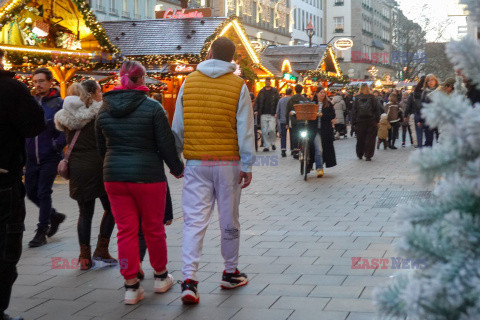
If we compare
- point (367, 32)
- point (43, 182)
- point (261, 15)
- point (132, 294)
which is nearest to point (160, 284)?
point (132, 294)

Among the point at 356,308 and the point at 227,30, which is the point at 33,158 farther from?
the point at 227,30

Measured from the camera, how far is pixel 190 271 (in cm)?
556

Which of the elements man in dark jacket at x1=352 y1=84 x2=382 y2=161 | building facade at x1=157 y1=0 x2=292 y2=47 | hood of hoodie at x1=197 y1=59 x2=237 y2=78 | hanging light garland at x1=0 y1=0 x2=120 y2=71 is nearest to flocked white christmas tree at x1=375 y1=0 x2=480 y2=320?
hood of hoodie at x1=197 y1=59 x2=237 y2=78

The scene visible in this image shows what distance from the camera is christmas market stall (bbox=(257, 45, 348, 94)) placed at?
39656 millimetres

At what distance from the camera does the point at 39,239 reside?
8234mm

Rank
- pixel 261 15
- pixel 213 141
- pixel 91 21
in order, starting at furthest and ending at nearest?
pixel 261 15 < pixel 91 21 < pixel 213 141

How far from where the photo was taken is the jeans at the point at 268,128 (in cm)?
2250

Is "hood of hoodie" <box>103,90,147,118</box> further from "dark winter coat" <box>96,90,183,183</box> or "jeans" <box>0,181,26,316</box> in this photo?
"jeans" <box>0,181,26,316</box>

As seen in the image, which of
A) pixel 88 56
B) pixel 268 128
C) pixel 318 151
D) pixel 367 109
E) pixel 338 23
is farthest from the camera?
pixel 338 23

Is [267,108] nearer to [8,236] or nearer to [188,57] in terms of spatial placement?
[188,57]

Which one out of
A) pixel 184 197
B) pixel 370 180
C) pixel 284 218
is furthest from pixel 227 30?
pixel 184 197

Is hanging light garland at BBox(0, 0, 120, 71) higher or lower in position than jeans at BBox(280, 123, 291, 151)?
higher

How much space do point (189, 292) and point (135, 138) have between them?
1.14 metres

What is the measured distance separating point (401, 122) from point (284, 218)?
16.0 meters
